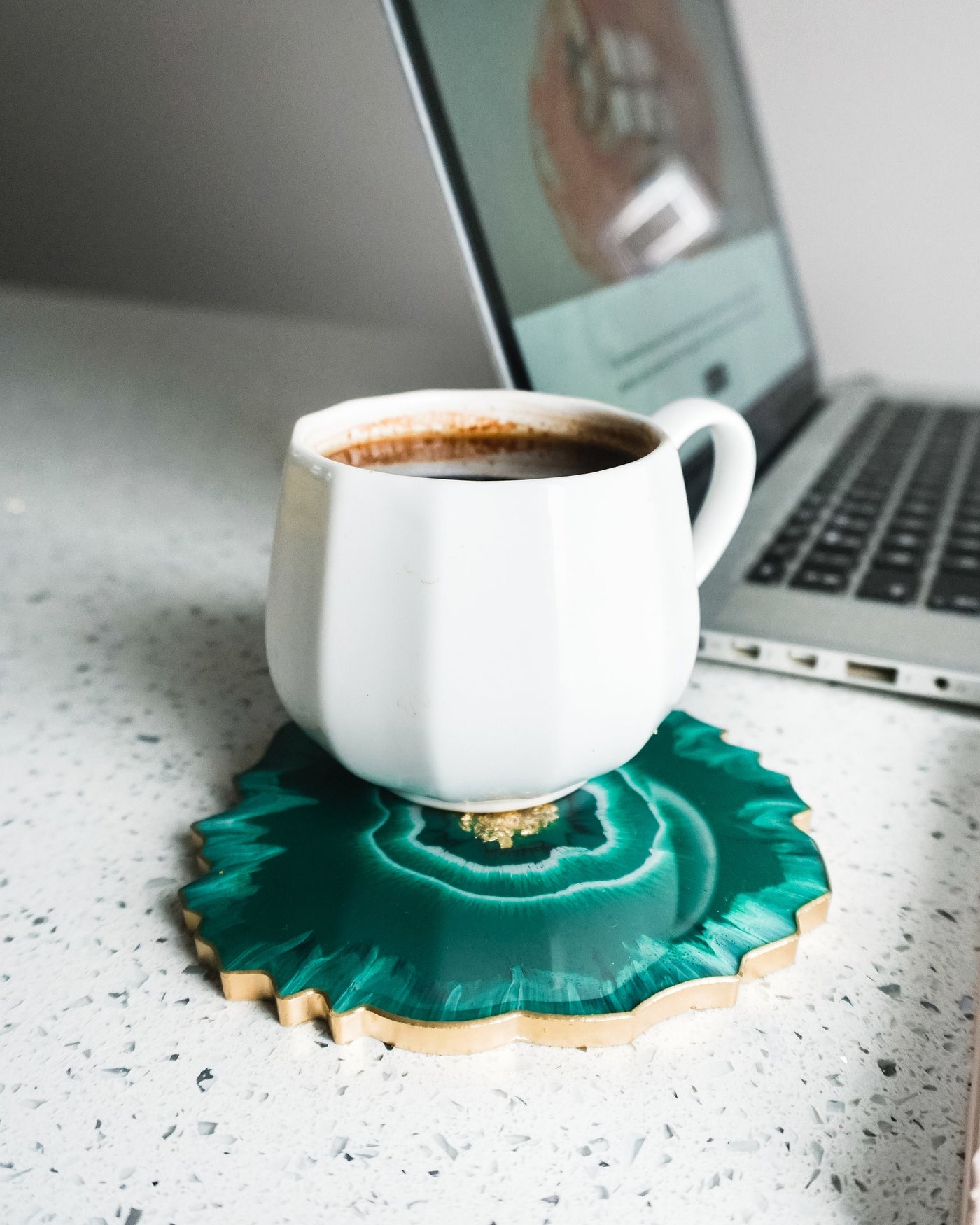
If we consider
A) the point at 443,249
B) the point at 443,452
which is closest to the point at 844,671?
the point at 443,452

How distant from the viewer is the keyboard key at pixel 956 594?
433mm

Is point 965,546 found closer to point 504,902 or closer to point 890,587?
point 890,587

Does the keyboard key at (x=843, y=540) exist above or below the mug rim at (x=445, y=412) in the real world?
below

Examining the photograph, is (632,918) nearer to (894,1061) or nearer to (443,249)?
(894,1061)

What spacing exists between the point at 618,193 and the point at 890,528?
0.26 metres

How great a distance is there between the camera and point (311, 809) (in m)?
0.31

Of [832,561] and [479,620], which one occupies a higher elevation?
[479,620]

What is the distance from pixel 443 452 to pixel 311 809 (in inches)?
4.9

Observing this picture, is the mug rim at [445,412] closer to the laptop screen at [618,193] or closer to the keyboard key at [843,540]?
the laptop screen at [618,193]

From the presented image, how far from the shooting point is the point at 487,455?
1.15 feet

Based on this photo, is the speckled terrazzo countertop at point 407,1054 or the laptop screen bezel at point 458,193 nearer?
the speckled terrazzo countertop at point 407,1054

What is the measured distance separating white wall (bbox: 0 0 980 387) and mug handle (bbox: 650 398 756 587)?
19.7 inches

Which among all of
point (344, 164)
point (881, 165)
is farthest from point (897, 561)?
point (881, 165)

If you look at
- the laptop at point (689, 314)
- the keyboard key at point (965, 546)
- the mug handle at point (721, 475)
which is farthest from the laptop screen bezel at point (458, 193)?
the keyboard key at point (965, 546)
